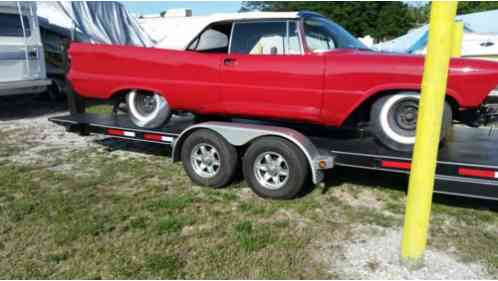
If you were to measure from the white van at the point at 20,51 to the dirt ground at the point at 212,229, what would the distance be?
146 inches

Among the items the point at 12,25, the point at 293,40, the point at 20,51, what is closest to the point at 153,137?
the point at 293,40

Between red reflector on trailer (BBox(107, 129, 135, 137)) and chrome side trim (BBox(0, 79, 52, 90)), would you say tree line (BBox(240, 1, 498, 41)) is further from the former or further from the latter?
red reflector on trailer (BBox(107, 129, 135, 137))

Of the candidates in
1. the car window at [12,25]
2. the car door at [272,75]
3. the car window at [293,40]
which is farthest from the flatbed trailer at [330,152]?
the car window at [12,25]

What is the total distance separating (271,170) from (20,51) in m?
6.91

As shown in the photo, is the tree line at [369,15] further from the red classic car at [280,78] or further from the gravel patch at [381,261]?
the gravel patch at [381,261]

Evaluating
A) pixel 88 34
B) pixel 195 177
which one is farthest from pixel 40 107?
pixel 195 177

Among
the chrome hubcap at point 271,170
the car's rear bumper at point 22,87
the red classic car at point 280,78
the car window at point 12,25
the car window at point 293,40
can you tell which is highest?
the car window at point 12,25

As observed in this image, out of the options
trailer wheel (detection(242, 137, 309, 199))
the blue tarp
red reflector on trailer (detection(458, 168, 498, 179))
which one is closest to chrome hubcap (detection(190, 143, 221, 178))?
trailer wheel (detection(242, 137, 309, 199))

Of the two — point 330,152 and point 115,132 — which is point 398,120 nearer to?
point 330,152

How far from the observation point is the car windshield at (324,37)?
4.50 metres

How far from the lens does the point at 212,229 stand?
12.0ft

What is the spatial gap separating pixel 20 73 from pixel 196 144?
5.98 meters

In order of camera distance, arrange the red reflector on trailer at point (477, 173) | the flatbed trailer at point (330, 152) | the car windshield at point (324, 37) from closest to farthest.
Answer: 1. the red reflector on trailer at point (477, 173)
2. the flatbed trailer at point (330, 152)
3. the car windshield at point (324, 37)

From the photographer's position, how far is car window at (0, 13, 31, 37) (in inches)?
330
